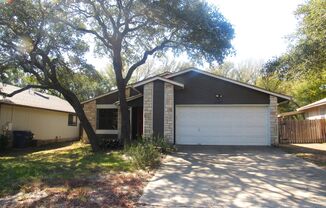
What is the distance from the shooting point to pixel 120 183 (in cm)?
916

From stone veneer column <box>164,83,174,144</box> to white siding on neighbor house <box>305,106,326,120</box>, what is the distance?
1381 centimetres

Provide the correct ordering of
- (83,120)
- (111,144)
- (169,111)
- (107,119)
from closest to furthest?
(83,120) → (169,111) → (111,144) → (107,119)

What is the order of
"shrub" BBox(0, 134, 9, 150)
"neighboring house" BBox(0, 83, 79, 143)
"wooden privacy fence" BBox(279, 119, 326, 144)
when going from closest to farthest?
"shrub" BBox(0, 134, 9, 150) < "neighboring house" BBox(0, 83, 79, 143) < "wooden privacy fence" BBox(279, 119, 326, 144)

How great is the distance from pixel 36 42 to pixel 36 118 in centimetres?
886

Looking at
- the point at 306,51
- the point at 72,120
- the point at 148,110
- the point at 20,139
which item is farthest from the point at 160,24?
the point at 72,120

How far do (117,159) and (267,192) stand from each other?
7019mm

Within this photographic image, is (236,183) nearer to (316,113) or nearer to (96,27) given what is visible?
(96,27)

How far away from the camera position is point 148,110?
61.4 ft

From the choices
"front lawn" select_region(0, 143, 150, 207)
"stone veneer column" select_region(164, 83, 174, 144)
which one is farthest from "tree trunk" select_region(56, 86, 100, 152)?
"front lawn" select_region(0, 143, 150, 207)

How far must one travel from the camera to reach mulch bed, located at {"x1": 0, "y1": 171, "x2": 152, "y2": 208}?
23.8 feet

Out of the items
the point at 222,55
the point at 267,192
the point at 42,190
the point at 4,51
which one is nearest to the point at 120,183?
the point at 42,190

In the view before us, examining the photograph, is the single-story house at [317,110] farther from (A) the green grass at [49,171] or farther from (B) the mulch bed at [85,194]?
(B) the mulch bed at [85,194]

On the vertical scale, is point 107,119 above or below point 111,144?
above

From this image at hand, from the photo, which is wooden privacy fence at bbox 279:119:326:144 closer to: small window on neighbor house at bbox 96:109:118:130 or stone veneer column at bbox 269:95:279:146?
stone veneer column at bbox 269:95:279:146
